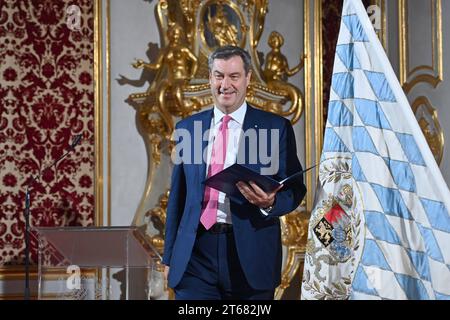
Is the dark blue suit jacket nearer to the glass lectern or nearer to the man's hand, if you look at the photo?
the man's hand

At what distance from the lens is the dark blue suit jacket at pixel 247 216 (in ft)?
9.75

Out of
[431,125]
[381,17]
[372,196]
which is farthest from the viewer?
[381,17]

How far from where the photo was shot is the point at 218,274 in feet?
9.83

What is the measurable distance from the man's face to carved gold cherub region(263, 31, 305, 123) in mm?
2111

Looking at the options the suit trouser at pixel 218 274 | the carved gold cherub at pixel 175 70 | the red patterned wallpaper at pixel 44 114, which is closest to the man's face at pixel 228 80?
the suit trouser at pixel 218 274

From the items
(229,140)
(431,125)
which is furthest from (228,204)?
(431,125)

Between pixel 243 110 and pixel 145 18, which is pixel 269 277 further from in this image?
pixel 145 18

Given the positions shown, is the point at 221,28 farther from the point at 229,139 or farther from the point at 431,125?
the point at 229,139

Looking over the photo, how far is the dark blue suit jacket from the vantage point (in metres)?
2.97

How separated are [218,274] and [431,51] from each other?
92.2 inches

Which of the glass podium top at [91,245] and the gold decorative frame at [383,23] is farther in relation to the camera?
the gold decorative frame at [383,23]

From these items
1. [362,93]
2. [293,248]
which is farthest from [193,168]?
[293,248]

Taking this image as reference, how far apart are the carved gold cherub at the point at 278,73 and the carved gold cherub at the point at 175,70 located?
1.50 feet

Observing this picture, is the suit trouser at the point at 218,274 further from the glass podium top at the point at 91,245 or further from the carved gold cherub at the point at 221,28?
the carved gold cherub at the point at 221,28
